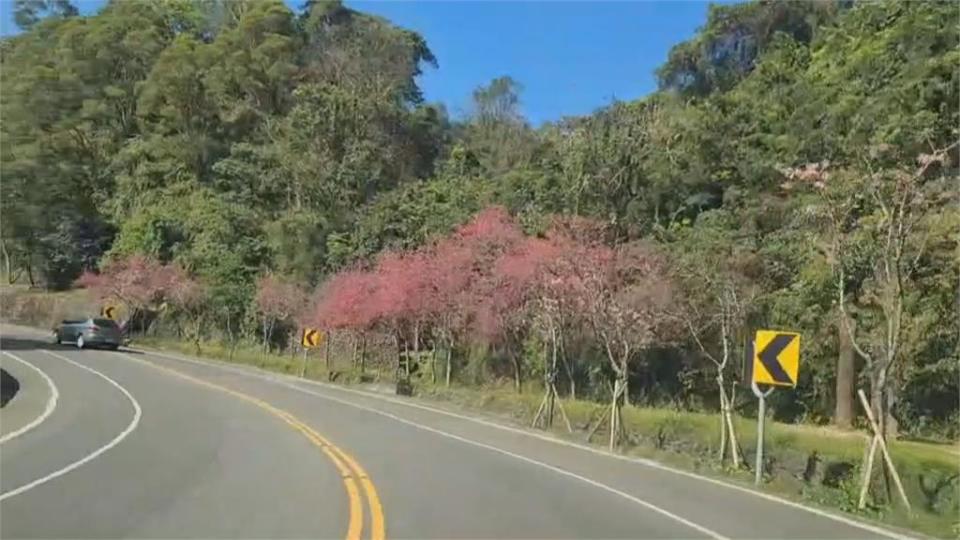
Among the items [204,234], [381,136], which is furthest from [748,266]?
[204,234]

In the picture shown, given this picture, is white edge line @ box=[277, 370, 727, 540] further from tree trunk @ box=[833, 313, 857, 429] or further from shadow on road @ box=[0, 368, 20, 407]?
tree trunk @ box=[833, 313, 857, 429]

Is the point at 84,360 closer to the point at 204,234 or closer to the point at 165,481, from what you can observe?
the point at 204,234

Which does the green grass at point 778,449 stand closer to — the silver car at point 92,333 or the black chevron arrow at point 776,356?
the black chevron arrow at point 776,356

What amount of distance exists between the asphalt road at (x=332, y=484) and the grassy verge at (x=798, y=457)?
43.0 inches

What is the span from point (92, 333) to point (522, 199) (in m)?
22.9

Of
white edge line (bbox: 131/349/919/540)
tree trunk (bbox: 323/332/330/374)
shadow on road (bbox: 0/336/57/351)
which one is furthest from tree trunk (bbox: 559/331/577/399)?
shadow on road (bbox: 0/336/57/351)

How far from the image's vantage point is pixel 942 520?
1312cm

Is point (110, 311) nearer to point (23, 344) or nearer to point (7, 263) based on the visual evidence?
point (23, 344)

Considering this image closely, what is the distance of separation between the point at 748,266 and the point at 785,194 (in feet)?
17.9

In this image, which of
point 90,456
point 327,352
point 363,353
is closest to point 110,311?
point 327,352

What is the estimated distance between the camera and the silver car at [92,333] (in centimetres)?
5053

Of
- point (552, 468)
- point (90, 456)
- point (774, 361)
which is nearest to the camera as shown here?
point (90, 456)

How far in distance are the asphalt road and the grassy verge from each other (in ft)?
3.58

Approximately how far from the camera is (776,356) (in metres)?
16.5
